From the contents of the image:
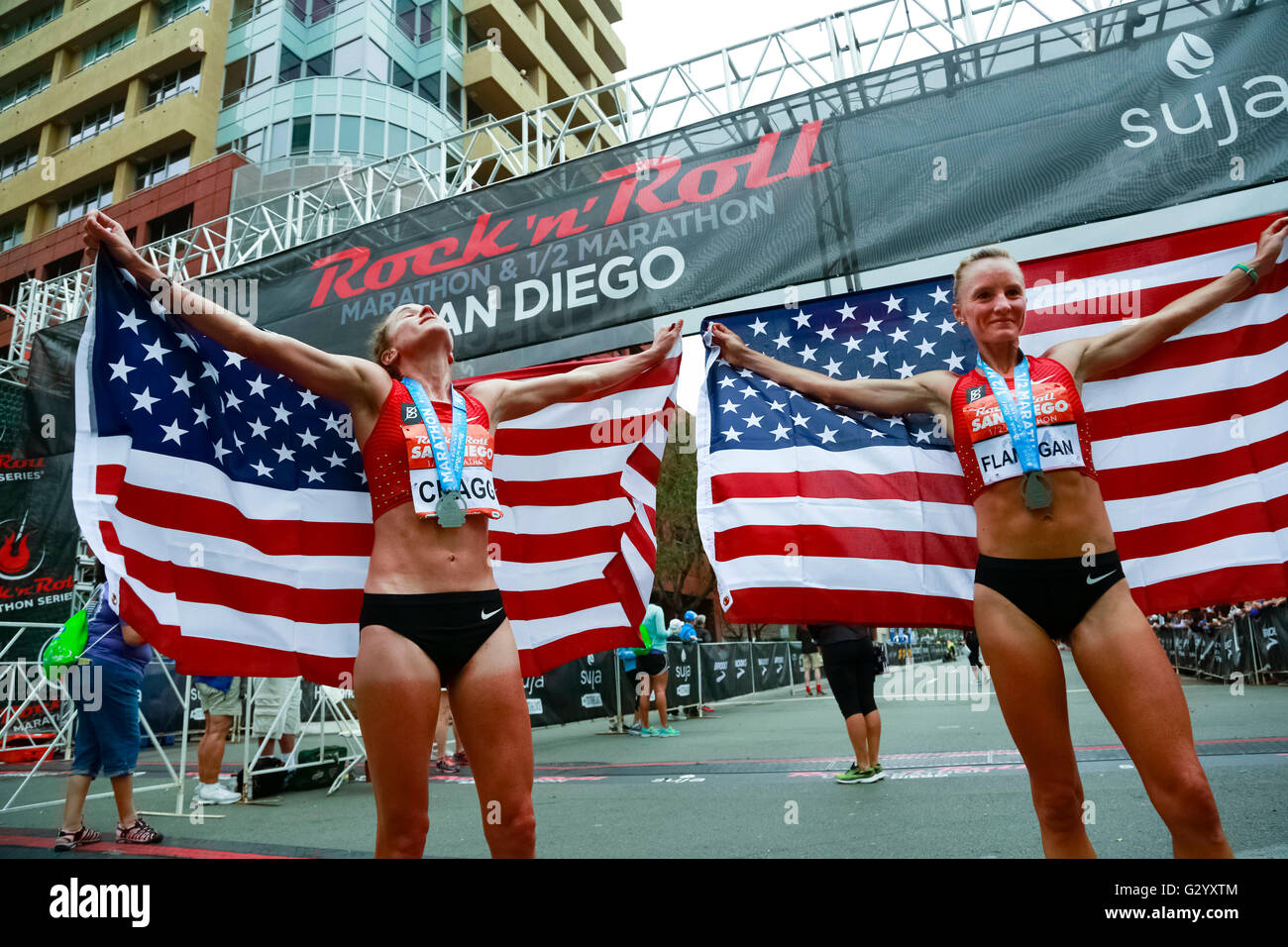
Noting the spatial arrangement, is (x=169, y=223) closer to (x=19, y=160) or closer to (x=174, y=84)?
(x=174, y=84)

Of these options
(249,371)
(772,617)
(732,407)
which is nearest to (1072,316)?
(732,407)

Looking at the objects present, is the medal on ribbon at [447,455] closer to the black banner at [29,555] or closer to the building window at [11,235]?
the black banner at [29,555]

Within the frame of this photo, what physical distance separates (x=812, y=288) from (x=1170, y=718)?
3.36 m

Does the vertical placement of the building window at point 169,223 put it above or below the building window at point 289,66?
below

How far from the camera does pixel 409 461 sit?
2.92 m

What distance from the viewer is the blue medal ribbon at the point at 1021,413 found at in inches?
112

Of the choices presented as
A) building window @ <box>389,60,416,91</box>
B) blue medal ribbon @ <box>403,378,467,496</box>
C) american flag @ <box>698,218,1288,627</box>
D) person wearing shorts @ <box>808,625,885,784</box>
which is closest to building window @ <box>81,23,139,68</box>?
building window @ <box>389,60,416,91</box>

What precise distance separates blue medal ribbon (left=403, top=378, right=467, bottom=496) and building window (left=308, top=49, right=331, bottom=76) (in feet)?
98.1

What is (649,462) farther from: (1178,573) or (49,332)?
(49,332)

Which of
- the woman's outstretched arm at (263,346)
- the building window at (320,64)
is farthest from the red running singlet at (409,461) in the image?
the building window at (320,64)

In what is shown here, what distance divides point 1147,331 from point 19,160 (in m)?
36.5

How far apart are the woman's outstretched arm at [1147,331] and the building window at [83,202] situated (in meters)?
35.1

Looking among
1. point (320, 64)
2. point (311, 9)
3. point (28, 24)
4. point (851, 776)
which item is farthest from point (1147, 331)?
point (28, 24)

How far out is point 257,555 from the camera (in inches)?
152
